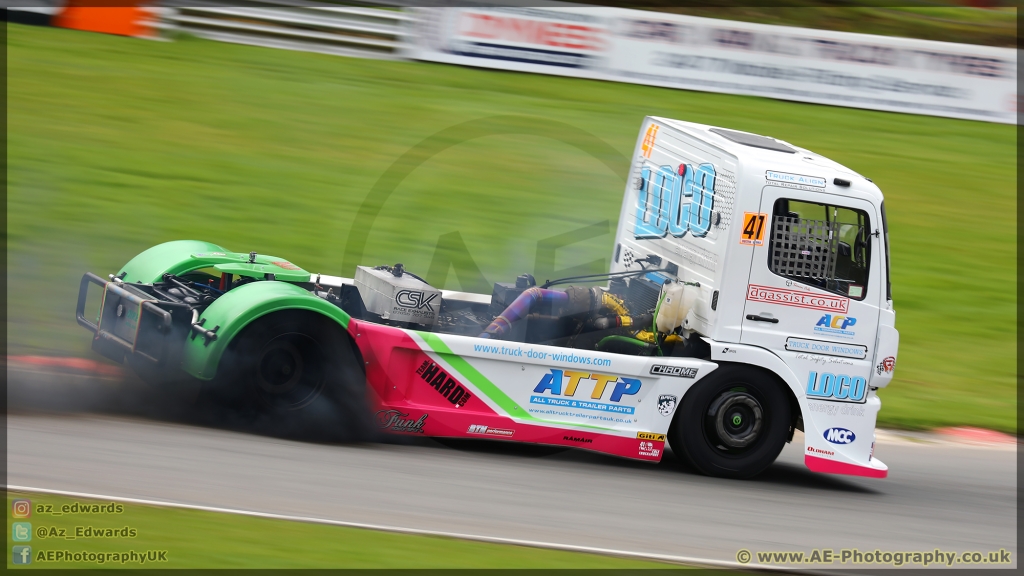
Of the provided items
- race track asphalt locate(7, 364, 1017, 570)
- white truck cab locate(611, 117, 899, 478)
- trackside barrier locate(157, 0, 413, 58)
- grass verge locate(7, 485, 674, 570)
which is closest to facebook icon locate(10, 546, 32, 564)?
grass verge locate(7, 485, 674, 570)

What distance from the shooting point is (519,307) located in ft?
23.8

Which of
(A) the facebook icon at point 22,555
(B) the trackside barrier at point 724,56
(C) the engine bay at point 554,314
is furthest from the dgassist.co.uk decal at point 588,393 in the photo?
(B) the trackside barrier at point 724,56

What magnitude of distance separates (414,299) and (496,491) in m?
1.59

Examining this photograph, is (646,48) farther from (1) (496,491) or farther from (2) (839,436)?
(1) (496,491)

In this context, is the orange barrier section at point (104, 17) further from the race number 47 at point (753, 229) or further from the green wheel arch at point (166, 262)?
the race number 47 at point (753, 229)

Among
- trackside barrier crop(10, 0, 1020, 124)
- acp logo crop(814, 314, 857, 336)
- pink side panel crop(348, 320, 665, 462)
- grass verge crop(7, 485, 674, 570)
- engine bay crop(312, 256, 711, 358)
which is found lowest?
grass verge crop(7, 485, 674, 570)

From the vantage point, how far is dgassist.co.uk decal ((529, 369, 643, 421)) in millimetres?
6953

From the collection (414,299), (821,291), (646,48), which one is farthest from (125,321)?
(646,48)

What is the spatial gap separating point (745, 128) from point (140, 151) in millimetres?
8618

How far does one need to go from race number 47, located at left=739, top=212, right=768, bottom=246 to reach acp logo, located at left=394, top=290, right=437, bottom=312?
7.29 feet

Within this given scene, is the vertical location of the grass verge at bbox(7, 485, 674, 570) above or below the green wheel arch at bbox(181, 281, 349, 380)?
below

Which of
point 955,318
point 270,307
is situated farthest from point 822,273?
point 955,318

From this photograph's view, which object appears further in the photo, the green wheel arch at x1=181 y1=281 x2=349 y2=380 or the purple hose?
the purple hose

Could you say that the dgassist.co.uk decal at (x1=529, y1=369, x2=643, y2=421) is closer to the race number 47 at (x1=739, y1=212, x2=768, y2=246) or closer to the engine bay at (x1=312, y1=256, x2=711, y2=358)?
the engine bay at (x1=312, y1=256, x2=711, y2=358)
